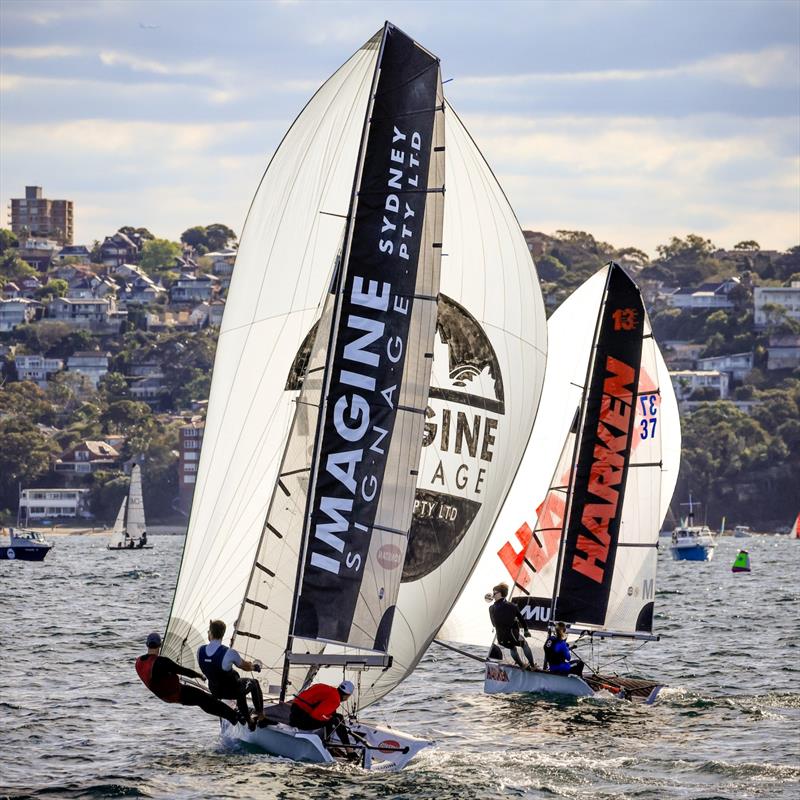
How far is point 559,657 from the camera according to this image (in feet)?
60.8

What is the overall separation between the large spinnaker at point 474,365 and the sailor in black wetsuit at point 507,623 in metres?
3.51

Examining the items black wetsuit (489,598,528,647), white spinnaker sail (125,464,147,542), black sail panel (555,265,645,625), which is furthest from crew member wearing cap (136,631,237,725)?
white spinnaker sail (125,464,147,542)

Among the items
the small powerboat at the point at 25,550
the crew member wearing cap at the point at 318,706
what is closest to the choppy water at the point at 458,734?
the crew member wearing cap at the point at 318,706

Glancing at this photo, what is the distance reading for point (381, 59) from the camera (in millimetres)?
13953

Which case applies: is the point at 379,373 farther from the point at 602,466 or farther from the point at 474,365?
the point at 602,466

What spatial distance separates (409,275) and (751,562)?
2330 inches

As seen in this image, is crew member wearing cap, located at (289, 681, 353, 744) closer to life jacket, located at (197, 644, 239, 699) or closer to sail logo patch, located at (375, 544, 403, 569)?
life jacket, located at (197, 644, 239, 699)

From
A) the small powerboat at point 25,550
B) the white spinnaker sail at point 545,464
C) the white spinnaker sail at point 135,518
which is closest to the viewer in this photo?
the white spinnaker sail at point 545,464

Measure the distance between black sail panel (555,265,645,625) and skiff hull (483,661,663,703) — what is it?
1323 mm

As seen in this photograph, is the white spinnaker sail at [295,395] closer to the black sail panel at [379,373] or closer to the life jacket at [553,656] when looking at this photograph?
the black sail panel at [379,373]

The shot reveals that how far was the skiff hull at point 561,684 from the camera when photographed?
18250 millimetres

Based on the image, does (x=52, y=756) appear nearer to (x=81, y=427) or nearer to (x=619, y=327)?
(x=619, y=327)

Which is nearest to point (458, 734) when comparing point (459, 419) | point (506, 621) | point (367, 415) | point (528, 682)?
point (528, 682)

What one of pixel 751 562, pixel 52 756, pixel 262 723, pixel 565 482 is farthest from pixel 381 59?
pixel 751 562
